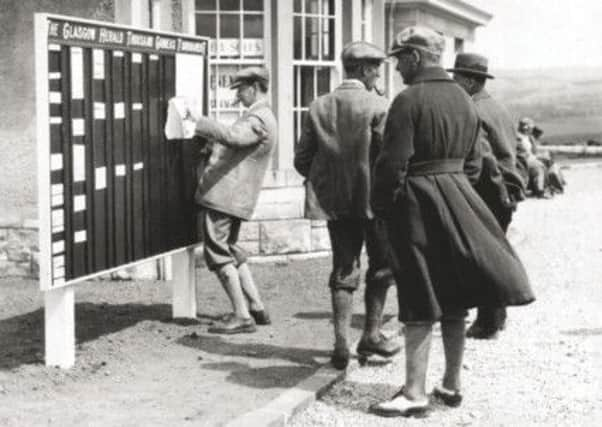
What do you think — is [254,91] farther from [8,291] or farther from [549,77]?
[549,77]

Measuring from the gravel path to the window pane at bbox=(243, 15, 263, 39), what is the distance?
382 centimetres

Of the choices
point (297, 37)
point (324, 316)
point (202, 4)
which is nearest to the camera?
point (324, 316)

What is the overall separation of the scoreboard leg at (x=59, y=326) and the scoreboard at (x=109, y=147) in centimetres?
15

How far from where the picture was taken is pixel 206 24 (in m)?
12.4

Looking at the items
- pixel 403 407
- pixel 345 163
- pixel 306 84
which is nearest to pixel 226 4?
pixel 306 84

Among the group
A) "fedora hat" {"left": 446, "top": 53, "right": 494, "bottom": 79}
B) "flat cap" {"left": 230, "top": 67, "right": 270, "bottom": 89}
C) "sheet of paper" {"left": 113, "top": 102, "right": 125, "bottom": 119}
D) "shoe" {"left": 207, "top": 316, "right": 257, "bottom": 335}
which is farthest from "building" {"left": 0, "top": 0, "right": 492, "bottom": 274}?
"fedora hat" {"left": 446, "top": 53, "right": 494, "bottom": 79}

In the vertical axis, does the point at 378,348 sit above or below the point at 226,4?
below

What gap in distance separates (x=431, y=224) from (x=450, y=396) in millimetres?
1017

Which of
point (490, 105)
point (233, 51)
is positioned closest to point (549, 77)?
point (233, 51)

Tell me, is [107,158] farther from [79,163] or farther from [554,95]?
[554,95]

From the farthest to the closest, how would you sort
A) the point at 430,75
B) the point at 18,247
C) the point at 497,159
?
the point at 18,247 < the point at 497,159 < the point at 430,75

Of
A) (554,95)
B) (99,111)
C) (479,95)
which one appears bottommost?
(99,111)

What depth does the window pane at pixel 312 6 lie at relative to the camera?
13117 millimetres

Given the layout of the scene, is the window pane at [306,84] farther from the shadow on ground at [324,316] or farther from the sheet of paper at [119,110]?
the sheet of paper at [119,110]
